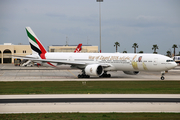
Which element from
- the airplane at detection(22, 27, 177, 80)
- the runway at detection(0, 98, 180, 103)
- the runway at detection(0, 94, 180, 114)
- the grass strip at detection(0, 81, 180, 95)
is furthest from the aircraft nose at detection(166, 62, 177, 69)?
the runway at detection(0, 98, 180, 103)

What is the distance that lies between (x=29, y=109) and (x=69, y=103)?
3427 mm

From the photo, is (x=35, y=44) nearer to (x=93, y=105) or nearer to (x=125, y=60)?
(x=125, y=60)

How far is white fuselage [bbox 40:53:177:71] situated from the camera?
135ft

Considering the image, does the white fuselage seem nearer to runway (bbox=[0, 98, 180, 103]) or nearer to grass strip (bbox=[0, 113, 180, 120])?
runway (bbox=[0, 98, 180, 103])

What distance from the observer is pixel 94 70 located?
142 ft

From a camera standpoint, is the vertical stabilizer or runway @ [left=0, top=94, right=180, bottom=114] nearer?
runway @ [left=0, top=94, right=180, bottom=114]

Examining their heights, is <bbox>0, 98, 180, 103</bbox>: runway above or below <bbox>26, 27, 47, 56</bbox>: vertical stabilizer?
below

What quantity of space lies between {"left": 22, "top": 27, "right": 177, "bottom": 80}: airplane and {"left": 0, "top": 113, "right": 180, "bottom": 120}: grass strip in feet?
82.5

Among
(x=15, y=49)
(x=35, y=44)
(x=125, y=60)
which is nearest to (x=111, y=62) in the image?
(x=125, y=60)

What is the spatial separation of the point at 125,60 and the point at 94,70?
206 inches

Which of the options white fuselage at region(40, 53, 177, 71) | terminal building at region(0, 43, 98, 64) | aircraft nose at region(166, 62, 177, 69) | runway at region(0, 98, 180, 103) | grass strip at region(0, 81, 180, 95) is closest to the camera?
runway at region(0, 98, 180, 103)

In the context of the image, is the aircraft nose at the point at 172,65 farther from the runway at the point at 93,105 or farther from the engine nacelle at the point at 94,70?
the runway at the point at 93,105

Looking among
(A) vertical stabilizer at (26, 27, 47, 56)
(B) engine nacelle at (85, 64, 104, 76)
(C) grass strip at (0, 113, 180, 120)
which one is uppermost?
(A) vertical stabilizer at (26, 27, 47, 56)

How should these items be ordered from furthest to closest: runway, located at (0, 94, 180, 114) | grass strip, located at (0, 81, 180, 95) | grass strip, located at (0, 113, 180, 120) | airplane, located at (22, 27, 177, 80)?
1. airplane, located at (22, 27, 177, 80)
2. grass strip, located at (0, 81, 180, 95)
3. runway, located at (0, 94, 180, 114)
4. grass strip, located at (0, 113, 180, 120)
